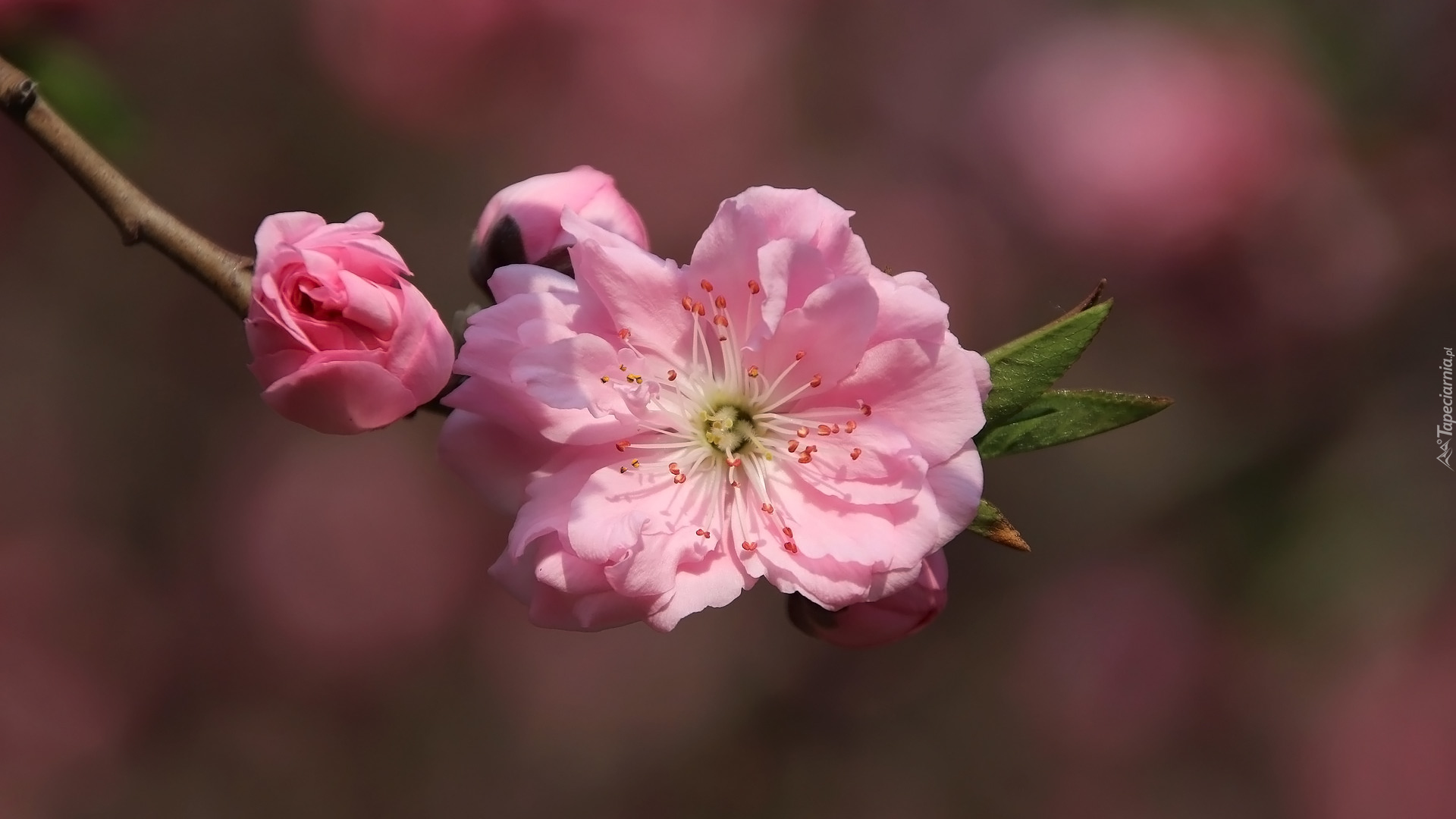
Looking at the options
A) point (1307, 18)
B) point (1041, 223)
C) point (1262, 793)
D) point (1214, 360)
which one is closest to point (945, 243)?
point (1041, 223)

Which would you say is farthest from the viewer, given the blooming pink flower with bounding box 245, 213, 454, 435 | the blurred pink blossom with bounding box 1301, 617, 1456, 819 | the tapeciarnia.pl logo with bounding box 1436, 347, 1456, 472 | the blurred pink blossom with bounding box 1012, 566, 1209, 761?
the blurred pink blossom with bounding box 1012, 566, 1209, 761

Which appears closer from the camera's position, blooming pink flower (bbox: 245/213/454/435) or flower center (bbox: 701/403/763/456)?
blooming pink flower (bbox: 245/213/454/435)

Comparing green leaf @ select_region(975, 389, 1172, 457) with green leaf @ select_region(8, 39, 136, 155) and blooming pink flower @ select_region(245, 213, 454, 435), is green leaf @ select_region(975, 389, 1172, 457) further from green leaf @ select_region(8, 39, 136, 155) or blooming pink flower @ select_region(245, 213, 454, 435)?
green leaf @ select_region(8, 39, 136, 155)

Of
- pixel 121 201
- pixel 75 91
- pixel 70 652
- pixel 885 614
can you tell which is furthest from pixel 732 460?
pixel 70 652

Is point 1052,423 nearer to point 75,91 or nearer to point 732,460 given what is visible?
point 732,460

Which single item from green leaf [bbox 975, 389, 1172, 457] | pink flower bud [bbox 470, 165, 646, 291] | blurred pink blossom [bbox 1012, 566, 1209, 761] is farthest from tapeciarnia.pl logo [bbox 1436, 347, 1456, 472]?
pink flower bud [bbox 470, 165, 646, 291]

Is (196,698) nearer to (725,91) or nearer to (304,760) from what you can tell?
(304,760)
